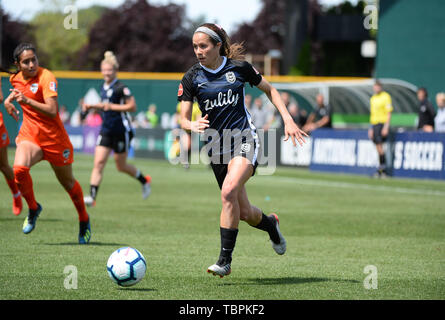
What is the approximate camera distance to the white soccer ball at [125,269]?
6848 mm

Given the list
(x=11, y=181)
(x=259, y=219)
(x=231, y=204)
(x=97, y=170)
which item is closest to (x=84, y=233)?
(x=259, y=219)

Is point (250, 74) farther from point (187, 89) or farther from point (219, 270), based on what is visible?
point (219, 270)

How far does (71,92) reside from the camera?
151ft

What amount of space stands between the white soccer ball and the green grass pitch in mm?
100

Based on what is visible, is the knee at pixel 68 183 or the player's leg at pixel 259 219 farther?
the knee at pixel 68 183

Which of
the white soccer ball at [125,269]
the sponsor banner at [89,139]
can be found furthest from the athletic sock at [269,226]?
the sponsor banner at [89,139]

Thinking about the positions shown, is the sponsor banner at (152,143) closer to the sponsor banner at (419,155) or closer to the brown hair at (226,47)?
the sponsor banner at (419,155)

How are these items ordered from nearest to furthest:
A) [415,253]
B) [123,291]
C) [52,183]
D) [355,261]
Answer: [123,291], [355,261], [415,253], [52,183]

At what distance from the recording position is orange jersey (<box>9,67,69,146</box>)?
9365 millimetres

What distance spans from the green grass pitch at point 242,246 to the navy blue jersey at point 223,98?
4.12 feet

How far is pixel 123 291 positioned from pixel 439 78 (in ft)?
96.4

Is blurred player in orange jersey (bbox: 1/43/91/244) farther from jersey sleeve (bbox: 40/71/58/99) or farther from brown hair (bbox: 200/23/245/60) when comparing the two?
brown hair (bbox: 200/23/245/60)

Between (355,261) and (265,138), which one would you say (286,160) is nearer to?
(265,138)

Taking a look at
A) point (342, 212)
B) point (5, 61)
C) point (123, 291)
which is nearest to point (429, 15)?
point (342, 212)
